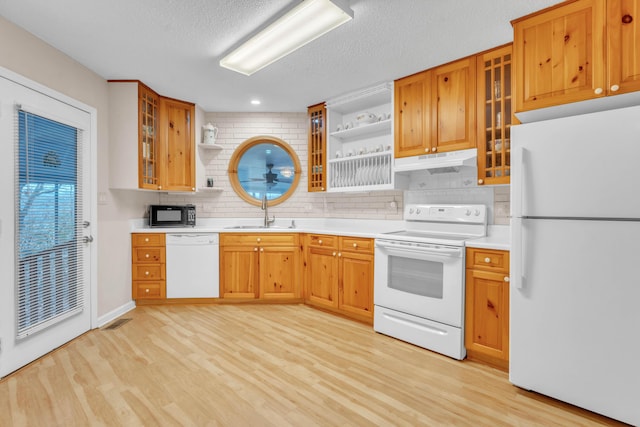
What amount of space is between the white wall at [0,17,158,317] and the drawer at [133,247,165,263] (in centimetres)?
8

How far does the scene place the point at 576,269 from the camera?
1.77 m

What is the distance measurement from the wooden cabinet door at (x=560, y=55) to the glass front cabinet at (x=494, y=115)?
0.40m

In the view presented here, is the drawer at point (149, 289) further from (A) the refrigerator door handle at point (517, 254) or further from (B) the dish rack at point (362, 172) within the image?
(A) the refrigerator door handle at point (517, 254)

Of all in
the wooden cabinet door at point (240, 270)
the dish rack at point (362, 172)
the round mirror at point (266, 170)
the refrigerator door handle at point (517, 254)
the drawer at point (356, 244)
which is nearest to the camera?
the refrigerator door handle at point (517, 254)

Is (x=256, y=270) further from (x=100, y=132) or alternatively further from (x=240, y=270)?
(x=100, y=132)

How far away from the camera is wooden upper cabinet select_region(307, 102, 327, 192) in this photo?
152 inches

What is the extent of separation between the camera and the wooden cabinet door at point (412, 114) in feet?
9.62

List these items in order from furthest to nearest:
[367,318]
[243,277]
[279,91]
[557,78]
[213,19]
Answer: [243,277] → [279,91] → [367,318] → [213,19] → [557,78]

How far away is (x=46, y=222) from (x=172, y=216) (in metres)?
1.46

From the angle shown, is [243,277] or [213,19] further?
[243,277]

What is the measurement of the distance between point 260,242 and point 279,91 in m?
1.74

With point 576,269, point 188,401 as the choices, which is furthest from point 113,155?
point 576,269

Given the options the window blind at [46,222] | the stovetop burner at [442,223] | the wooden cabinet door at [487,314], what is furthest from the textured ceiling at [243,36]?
the wooden cabinet door at [487,314]

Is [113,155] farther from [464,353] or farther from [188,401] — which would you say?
[464,353]
